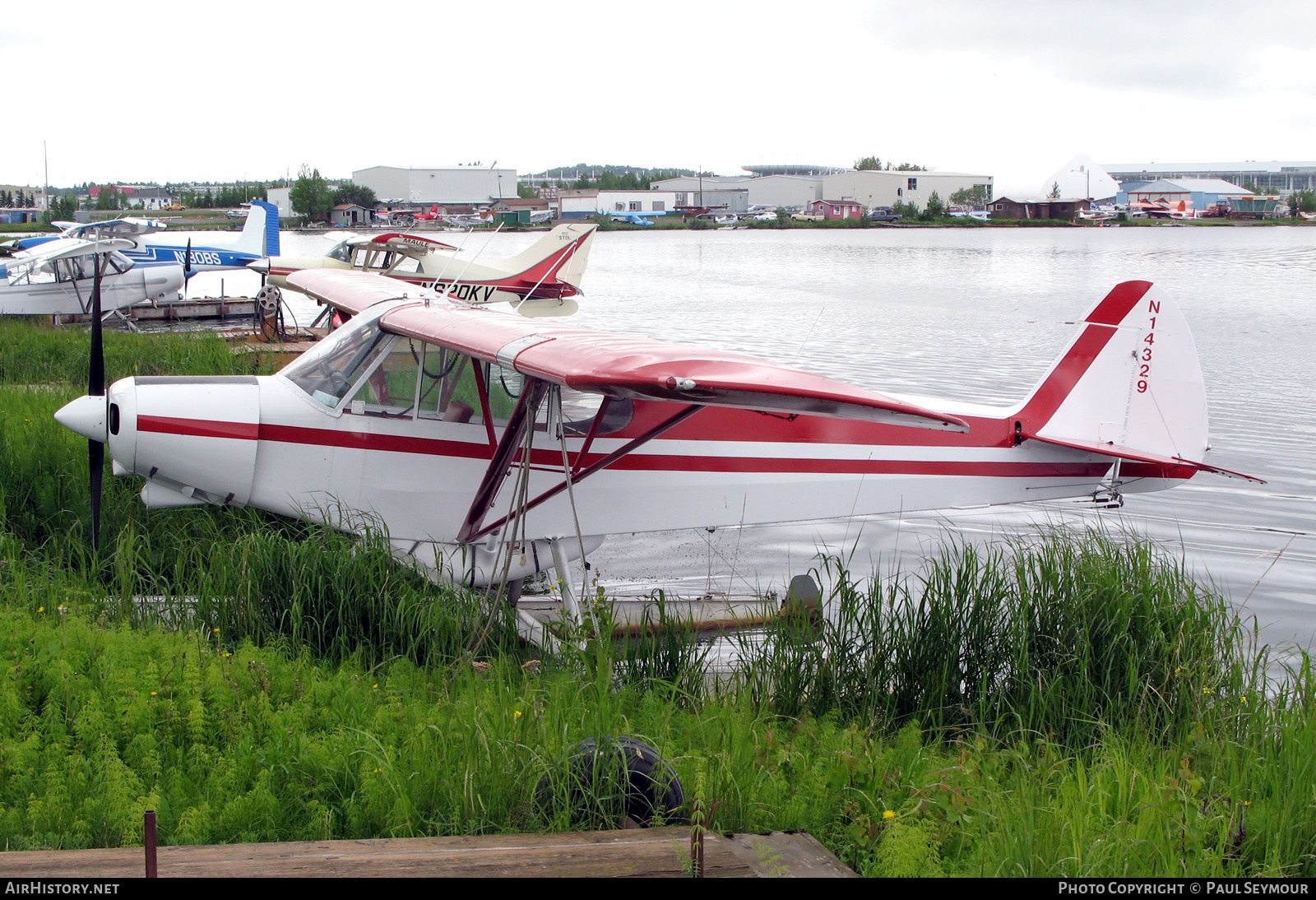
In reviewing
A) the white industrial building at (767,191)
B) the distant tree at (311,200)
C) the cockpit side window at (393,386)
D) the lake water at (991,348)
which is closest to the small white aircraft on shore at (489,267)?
the lake water at (991,348)

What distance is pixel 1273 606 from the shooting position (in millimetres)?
7062

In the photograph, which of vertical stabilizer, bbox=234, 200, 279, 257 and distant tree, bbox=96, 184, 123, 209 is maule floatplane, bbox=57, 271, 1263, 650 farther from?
distant tree, bbox=96, 184, 123, 209

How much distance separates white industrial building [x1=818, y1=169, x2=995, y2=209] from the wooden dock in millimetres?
126633

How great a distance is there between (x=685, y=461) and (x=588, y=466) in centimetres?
62

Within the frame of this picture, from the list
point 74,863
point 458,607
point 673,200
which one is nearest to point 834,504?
point 458,607

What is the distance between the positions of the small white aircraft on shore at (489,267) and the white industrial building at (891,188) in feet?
363

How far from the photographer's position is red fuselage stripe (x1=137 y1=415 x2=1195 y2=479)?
5574mm

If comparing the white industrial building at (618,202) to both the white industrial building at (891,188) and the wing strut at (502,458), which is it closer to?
the white industrial building at (891,188)

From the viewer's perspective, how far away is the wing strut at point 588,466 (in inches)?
195

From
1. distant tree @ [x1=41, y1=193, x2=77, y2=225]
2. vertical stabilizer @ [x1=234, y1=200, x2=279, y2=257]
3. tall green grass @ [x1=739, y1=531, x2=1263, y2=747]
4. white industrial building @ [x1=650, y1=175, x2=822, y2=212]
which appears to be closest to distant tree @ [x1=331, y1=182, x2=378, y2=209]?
distant tree @ [x1=41, y1=193, x2=77, y2=225]

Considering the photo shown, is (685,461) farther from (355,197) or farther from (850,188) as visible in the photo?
(850,188)

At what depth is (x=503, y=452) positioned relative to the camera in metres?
5.07

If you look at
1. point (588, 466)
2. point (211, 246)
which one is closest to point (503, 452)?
point (588, 466)

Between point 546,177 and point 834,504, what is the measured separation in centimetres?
16454
